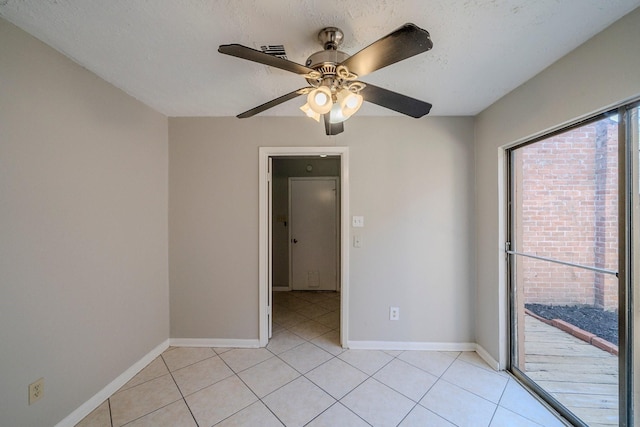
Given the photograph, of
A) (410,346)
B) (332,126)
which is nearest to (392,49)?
(332,126)

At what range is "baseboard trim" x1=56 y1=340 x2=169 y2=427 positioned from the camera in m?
1.42

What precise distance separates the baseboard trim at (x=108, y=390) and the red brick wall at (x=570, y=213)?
312 centimetres

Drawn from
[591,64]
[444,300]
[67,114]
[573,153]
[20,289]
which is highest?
[591,64]

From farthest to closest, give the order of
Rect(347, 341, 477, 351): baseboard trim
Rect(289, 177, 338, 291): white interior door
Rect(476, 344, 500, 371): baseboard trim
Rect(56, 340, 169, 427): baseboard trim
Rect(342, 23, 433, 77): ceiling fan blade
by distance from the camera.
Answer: Rect(289, 177, 338, 291): white interior door → Rect(347, 341, 477, 351): baseboard trim → Rect(476, 344, 500, 371): baseboard trim → Rect(56, 340, 169, 427): baseboard trim → Rect(342, 23, 433, 77): ceiling fan blade

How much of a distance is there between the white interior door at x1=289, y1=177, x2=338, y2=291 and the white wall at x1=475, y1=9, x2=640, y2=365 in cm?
214

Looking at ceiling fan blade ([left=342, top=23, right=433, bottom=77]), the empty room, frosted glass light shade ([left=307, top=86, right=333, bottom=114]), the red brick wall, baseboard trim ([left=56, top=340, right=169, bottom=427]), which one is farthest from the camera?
baseboard trim ([left=56, top=340, right=169, bottom=427])

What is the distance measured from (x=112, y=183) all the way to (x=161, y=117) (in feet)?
2.73

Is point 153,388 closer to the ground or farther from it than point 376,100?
closer to the ground

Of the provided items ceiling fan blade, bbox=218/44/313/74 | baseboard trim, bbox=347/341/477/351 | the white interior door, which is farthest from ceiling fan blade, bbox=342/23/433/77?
the white interior door

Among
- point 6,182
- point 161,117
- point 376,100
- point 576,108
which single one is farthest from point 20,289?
point 576,108

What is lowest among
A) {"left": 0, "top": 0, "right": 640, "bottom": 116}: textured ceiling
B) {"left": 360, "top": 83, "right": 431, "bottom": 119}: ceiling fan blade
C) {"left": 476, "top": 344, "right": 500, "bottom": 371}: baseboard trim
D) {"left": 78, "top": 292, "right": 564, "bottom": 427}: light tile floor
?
{"left": 78, "top": 292, "right": 564, "bottom": 427}: light tile floor

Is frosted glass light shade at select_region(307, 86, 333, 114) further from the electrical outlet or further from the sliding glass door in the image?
the electrical outlet

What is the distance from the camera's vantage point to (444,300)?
87.0 inches

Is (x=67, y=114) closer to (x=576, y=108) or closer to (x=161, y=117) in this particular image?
(x=161, y=117)
